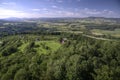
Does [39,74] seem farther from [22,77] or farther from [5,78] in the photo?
[5,78]

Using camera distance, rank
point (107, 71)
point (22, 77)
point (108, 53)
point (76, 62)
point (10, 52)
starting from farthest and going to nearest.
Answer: point (10, 52) → point (108, 53) → point (76, 62) → point (107, 71) → point (22, 77)

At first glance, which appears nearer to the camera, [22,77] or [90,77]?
[22,77]

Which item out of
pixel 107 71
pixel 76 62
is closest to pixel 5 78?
pixel 76 62

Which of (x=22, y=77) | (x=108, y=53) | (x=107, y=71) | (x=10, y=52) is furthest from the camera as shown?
(x=10, y=52)

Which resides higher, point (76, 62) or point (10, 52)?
point (76, 62)

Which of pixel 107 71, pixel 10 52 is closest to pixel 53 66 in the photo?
pixel 107 71

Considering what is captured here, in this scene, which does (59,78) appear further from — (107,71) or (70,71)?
(107,71)

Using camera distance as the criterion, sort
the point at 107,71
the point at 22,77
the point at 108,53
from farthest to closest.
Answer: the point at 108,53
the point at 107,71
the point at 22,77

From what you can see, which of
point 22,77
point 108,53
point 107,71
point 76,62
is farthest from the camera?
point 108,53

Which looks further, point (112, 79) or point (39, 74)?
point (39, 74)
